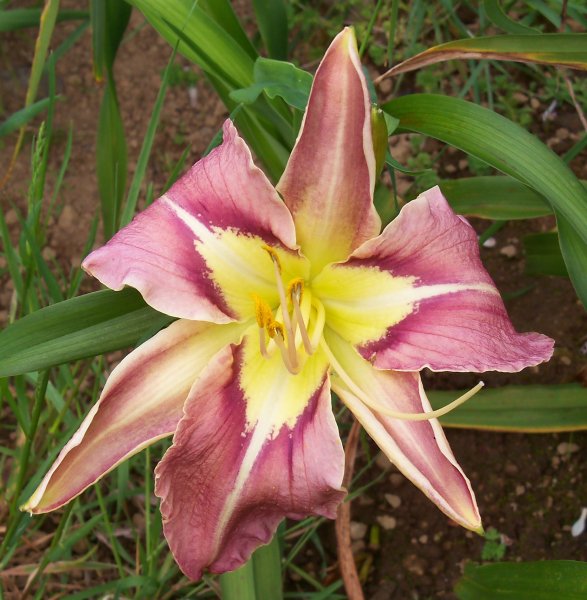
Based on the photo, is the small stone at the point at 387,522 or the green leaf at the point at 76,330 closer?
the green leaf at the point at 76,330

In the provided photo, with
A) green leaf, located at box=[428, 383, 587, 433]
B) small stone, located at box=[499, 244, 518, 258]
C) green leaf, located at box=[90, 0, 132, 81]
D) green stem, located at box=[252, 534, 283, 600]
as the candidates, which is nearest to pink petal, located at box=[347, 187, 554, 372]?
green stem, located at box=[252, 534, 283, 600]

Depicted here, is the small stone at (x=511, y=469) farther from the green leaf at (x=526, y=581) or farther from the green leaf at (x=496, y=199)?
the green leaf at (x=496, y=199)

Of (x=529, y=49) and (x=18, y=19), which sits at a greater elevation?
(x=18, y=19)

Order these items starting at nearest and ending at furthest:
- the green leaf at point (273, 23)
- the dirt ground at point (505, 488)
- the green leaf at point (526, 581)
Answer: the green leaf at point (526, 581) < the green leaf at point (273, 23) < the dirt ground at point (505, 488)

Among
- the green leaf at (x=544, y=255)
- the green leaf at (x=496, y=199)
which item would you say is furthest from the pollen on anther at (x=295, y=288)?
the green leaf at (x=544, y=255)

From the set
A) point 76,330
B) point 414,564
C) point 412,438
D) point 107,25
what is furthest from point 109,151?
point 414,564

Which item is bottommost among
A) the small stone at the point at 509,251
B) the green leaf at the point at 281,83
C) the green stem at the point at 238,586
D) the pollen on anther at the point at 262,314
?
the small stone at the point at 509,251

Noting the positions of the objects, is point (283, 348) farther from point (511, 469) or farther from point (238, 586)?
point (511, 469)

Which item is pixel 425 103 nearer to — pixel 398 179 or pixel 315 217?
pixel 315 217
